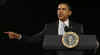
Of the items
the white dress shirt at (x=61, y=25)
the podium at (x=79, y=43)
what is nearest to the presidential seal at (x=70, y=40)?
the podium at (x=79, y=43)

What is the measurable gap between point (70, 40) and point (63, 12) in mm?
380

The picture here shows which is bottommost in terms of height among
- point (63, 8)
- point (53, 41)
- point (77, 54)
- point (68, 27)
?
point (77, 54)

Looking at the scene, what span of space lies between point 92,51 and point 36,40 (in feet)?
2.41

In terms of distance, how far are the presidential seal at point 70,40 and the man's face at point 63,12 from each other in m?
0.26

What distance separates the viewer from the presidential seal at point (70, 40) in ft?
8.29

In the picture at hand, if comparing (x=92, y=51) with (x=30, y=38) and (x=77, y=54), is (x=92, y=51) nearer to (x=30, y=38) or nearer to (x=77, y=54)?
(x=77, y=54)

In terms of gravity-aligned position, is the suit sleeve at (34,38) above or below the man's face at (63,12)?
below

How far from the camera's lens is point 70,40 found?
99.3 inches

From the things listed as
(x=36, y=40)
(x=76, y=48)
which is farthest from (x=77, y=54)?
(x=36, y=40)

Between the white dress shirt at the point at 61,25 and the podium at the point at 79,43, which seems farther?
the white dress shirt at the point at 61,25

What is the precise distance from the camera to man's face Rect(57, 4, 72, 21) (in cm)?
267

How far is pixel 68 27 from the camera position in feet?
9.15

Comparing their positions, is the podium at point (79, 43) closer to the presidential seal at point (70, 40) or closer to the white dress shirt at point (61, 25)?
the presidential seal at point (70, 40)

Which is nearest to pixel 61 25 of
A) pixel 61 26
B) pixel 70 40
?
pixel 61 26
